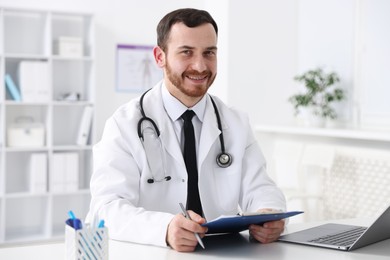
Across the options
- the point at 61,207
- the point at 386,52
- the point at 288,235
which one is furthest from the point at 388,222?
the point at 61,207

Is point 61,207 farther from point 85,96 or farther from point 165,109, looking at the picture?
point 165,109

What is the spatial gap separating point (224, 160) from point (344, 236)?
20.4 inches

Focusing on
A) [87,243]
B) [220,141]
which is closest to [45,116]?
[220,141]

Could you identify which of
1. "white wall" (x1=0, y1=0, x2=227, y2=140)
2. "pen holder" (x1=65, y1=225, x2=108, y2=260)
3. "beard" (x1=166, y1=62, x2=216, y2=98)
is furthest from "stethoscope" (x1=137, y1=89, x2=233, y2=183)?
"white wall" (x1=0, y1=0, x2=227, y2=140)

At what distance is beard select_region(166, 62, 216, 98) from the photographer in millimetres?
1957

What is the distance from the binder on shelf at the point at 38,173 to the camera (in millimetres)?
4656

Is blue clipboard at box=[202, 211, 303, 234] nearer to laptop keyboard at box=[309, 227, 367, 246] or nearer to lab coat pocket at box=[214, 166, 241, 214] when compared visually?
laptop keyboard at box=[309, 227, 367, 246]

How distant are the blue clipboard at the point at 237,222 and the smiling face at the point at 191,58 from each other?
1.83 feet

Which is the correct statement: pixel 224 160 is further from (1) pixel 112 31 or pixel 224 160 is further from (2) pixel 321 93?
(1) pixel 112 31

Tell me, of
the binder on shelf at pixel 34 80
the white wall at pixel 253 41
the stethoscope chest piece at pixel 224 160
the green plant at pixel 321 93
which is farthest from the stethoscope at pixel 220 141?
the binder on shelf at pixel 34 80

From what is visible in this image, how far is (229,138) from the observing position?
2.10m

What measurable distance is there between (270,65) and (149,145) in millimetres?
3259

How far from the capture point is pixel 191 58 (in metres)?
1.96

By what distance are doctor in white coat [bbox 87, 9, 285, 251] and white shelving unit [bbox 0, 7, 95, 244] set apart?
2.82 meters
